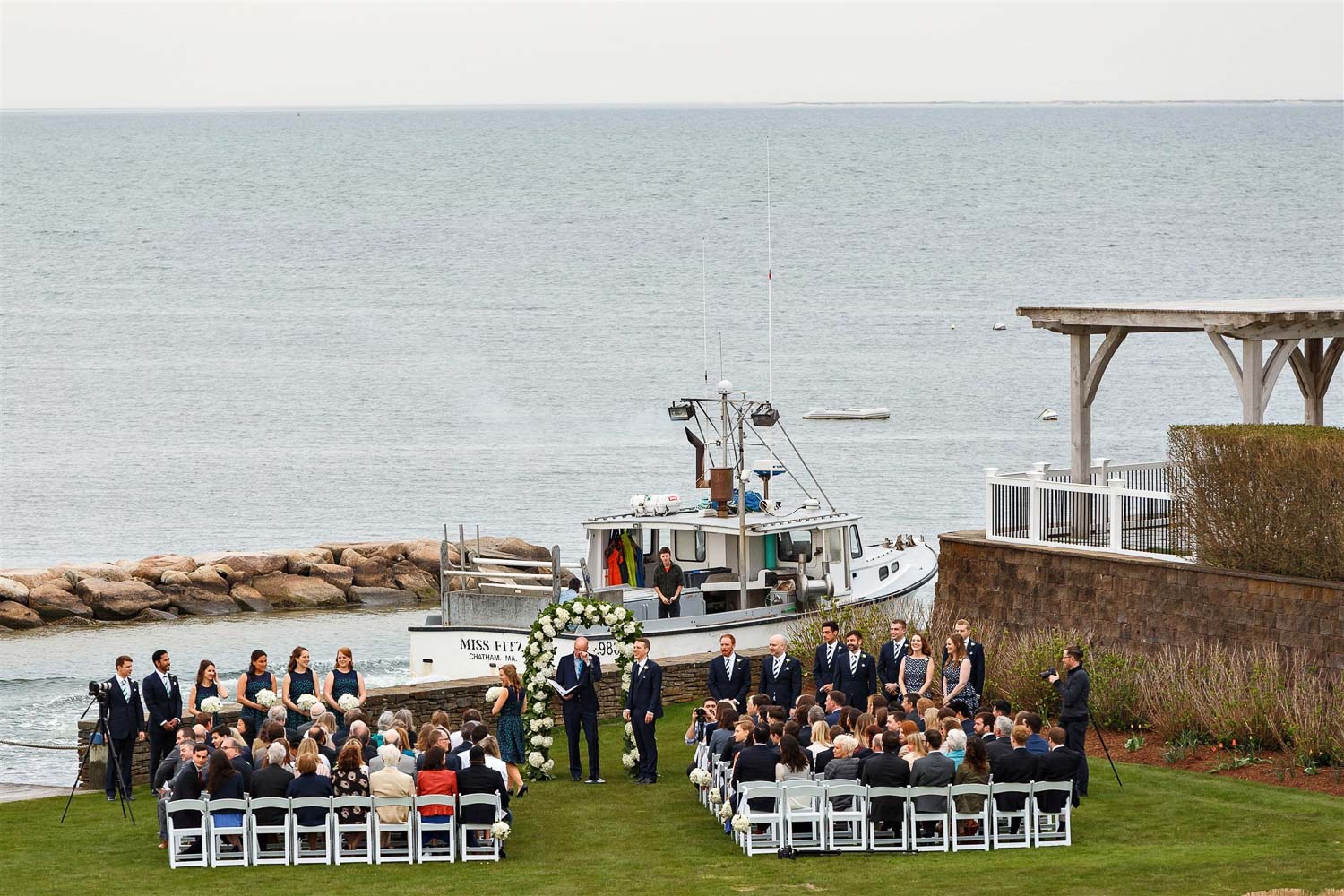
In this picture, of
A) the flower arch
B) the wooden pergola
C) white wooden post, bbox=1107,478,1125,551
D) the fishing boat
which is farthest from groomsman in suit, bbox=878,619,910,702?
the fishing boat

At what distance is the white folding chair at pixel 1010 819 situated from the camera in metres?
15.0

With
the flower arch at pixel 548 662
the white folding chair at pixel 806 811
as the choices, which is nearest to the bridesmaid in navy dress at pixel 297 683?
the flower arch at pixel 548 662

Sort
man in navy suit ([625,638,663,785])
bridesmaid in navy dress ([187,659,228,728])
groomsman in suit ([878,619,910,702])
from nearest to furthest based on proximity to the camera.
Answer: bridesmaid in navy dress ([187,659,228,728]) → man in navy suit ([625,638,663,785]) → groomsman in suit ([878,619,910,702])

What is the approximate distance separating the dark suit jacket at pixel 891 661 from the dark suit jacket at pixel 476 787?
4948mm

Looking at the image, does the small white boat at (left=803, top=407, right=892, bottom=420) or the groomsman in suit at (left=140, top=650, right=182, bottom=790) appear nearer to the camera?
the groomsman in suit at (left=140, top=650, right=182, bottom=790)

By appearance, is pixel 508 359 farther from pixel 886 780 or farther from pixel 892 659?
pixel 886 780

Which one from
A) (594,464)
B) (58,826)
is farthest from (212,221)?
(58,826)

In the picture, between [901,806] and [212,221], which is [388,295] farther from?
[901,806]

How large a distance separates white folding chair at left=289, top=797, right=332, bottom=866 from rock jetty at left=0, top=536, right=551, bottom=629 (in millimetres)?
25876

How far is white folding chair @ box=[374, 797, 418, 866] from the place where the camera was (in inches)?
589

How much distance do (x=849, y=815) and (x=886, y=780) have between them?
377 millimetres

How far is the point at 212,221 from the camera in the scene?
181 meters

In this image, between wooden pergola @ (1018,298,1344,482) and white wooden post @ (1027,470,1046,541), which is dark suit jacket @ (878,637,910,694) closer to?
wooden pergola @ (1018,298,1344,482)

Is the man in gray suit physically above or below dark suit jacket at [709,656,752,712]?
below
